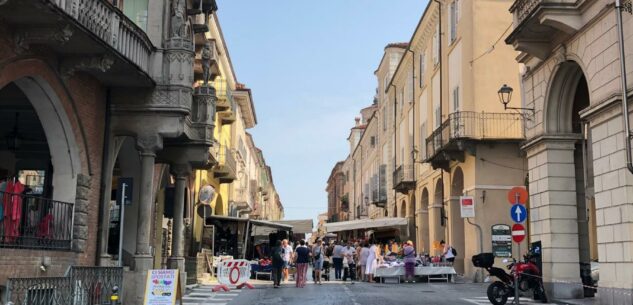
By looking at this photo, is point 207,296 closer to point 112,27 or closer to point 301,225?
point 112,27

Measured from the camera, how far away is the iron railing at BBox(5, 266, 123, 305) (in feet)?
36.3

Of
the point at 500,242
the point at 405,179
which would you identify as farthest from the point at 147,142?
the point at 405,179

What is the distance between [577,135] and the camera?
17.5m

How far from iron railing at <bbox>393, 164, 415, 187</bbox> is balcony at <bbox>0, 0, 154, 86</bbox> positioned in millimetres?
24864

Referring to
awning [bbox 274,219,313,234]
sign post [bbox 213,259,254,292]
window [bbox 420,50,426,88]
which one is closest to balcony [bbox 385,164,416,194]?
window [bbox 420,50,426,88]

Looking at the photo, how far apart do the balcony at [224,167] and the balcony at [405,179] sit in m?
9.64

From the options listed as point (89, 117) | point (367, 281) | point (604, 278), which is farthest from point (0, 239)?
point (367, 281)

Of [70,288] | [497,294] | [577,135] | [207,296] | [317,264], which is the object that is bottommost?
[207,296]

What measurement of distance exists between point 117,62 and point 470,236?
17113 millimetres

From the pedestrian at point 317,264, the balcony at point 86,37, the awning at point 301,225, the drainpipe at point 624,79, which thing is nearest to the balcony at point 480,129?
the pedestrian at point 317,264

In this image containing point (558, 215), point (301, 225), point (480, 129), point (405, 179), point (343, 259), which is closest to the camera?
point (558, 215)

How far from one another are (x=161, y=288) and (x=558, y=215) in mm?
10077

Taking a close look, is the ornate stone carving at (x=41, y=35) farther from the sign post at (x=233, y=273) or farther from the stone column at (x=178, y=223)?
the sign post at (x=233, y=273)

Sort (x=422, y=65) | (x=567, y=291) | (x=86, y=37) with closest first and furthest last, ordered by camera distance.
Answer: (x=86, y=37) < (x=567, y=291) < (x=422, y=65)
